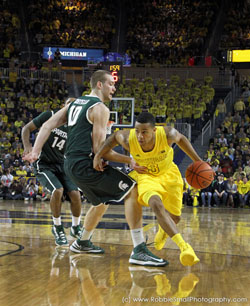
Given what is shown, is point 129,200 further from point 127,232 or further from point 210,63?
point 210,63

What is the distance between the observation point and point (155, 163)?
4.75 meters

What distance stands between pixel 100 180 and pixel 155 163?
22.4 inches

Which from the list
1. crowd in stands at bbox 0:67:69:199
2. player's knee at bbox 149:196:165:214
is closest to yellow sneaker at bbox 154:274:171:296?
player's knee at bbox 149:196:165:214

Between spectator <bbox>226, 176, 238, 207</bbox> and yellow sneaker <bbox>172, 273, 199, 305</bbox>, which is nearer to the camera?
yellow sneaker <bbox>172, 273, 199, 305</bbox>

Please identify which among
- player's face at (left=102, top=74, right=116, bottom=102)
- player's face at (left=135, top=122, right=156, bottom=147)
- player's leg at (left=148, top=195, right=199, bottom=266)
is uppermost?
player's face at (left=102, top=74, right=116, bottom=102)

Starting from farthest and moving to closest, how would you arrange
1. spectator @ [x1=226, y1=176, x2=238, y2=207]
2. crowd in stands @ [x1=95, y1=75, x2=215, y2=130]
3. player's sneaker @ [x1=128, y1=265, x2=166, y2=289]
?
crowd in stands @ [x1=95, y1=75, x2=215, y2=130] < spectator @ [x1=226, y1=176, x2=238, y2=207] < player's sneaker @ [x1=128, y1=265, x2=166, y2=289]

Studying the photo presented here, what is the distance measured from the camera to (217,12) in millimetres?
24953

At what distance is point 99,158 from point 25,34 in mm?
21927

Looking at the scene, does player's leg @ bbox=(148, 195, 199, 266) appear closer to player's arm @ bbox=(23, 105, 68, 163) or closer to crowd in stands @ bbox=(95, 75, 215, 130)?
player's arm @ bbox=(23, 105, 68, 163)

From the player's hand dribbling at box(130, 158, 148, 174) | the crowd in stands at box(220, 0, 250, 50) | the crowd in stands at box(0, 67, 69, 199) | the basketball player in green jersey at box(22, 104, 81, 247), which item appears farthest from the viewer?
the crowd in stands at box(220, 0, 250, 50)

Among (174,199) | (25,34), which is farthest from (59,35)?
(174,199)

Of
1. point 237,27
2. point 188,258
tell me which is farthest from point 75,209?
point 237,27

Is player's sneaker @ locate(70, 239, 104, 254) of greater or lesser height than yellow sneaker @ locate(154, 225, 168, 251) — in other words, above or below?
below

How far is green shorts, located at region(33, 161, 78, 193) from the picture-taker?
601cm
